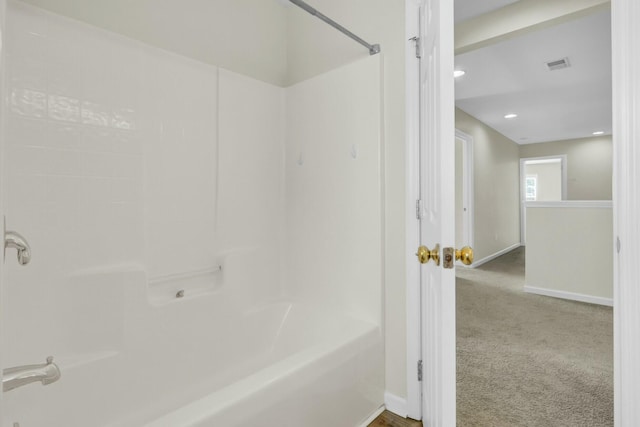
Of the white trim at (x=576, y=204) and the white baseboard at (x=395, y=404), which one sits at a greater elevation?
the white trim at (x=576, y=204)

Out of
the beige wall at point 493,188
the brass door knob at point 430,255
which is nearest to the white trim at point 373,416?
the brass door knob at point 430,255

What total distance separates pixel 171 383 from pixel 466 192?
5.01 m

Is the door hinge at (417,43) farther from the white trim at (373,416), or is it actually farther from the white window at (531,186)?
the white window at (531,186)

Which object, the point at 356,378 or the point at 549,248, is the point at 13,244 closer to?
the point at 356,378

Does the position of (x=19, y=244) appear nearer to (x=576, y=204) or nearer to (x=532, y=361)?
(x=532, y=361)

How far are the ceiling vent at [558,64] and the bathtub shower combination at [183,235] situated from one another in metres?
2.81

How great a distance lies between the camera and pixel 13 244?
0.72 meters

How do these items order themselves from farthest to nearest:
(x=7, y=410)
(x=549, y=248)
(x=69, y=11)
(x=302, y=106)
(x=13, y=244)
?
(x=549, y=248), (x=302, y=106), (x=69, y=11), (x=7, y=410), (x=13, y=244)

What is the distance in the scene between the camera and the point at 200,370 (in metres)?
1.78

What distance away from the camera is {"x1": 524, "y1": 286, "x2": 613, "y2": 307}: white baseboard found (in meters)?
3.45

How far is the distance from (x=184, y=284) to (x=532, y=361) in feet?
7.61

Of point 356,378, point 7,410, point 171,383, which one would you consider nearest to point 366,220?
point 356,378

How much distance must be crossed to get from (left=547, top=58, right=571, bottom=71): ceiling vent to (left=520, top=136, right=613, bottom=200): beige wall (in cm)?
472

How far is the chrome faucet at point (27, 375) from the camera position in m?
0.67
